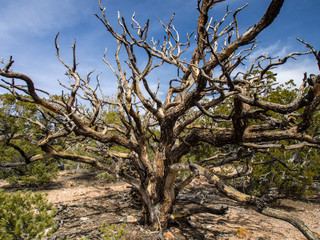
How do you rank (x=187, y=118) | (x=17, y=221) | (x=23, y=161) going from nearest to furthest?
(x=17, y=221), (x=187, y=118), (x=23, y=161)

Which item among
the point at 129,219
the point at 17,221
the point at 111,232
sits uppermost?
the point at 17,221

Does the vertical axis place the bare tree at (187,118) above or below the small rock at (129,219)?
above

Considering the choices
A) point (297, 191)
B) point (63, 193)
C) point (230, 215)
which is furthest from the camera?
point (63, 193)

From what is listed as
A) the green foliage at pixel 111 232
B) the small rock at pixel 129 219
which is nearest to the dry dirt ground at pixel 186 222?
the small rock at pixel 129 219

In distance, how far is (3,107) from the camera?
48.6 feet

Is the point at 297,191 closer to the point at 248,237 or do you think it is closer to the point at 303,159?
the point at 303,159

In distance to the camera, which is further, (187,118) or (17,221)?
(187,118)

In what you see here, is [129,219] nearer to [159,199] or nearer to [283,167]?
[159,199]

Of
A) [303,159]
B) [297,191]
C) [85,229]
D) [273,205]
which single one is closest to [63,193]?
[85,229]

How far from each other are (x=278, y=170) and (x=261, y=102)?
7150mm

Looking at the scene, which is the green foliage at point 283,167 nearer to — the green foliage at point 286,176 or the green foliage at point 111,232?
the green foliage at point 286,176

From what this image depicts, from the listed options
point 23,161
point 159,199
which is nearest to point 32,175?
point 23,161

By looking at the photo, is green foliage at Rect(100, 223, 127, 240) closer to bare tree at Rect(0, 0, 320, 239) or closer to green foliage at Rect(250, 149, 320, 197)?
bare tree at Rect(0, 0, 320, 239)

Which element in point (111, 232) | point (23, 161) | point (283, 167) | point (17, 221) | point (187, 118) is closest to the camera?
point (17, 221)
